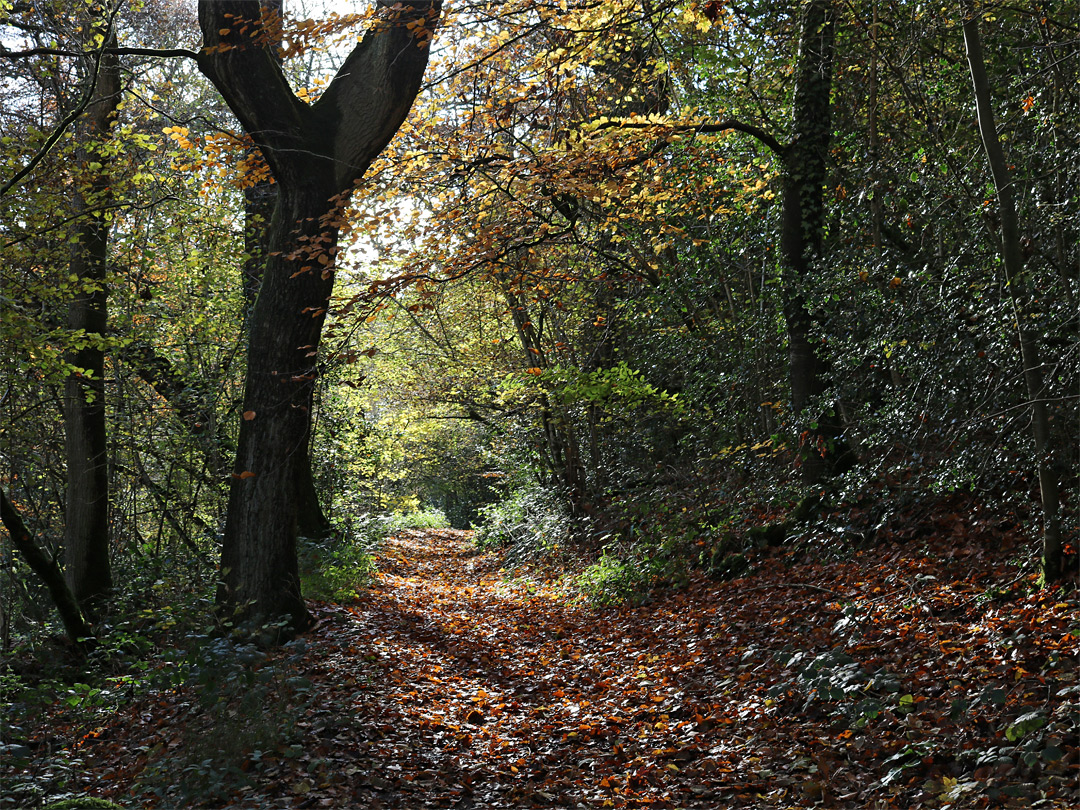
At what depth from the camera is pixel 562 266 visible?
40.6 ft

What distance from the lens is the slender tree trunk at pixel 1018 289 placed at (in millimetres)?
5289

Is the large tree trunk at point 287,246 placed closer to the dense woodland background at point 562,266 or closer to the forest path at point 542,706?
the dense woodland background at point 562,266

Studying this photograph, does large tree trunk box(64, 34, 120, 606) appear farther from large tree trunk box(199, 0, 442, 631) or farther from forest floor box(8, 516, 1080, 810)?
forest floor box(8, 516, 1080, 810)

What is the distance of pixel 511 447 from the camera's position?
17.8 metres

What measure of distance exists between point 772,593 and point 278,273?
19.3 feet

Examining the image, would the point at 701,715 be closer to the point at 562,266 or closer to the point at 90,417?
the point at 90,417

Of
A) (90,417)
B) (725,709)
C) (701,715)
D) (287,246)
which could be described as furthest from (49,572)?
(725,709)

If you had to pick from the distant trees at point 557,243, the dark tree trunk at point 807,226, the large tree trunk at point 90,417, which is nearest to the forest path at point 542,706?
the distant trees at point 557,243

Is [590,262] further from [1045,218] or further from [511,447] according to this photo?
[1045,218]

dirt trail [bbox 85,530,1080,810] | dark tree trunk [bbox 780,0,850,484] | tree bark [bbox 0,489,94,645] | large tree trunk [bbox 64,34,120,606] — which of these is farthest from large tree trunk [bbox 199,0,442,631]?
dark tree trunk [bbox 780,0,850,484]

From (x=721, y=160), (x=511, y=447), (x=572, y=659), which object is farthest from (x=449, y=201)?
(x=511, y=447)

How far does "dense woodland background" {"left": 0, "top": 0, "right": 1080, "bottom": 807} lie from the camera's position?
20.4 ft

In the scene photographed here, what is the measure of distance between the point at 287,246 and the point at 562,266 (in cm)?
602

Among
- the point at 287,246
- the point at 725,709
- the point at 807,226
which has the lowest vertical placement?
the point at 725,709
